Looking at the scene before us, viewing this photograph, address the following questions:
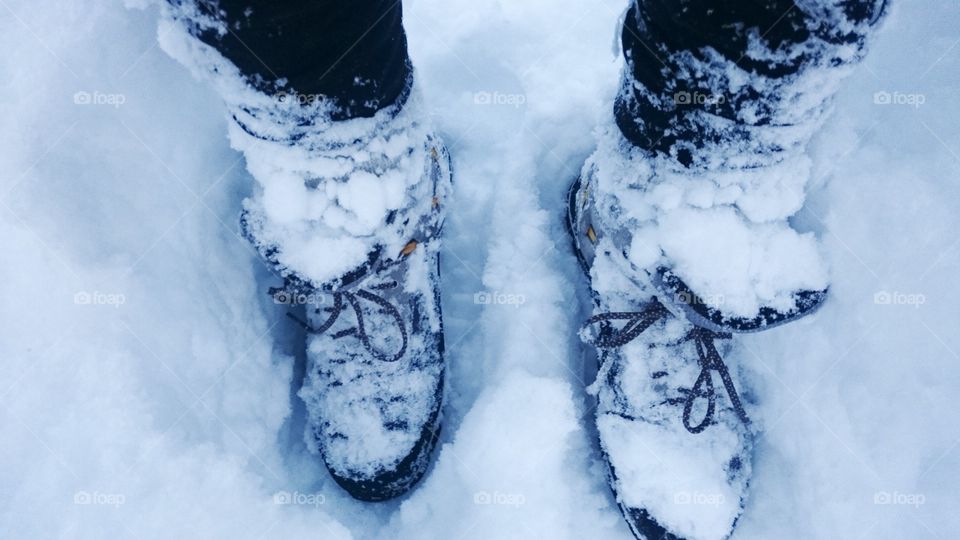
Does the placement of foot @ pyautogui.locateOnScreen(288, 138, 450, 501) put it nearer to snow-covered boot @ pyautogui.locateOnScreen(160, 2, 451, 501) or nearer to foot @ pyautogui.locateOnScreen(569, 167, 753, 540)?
snow-covered boot @ pyautogui.locateOnScreen(160, 2, 451, 501)

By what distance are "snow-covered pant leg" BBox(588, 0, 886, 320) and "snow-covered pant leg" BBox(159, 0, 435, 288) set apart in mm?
306

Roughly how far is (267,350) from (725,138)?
2.89 ft

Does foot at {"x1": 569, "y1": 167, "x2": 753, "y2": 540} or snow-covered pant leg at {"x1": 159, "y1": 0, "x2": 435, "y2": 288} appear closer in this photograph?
snow-covered pant leg at {"x1": 159, "y1": 0, "x2": 435, "y2": 288}

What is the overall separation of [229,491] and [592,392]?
2.16 feet

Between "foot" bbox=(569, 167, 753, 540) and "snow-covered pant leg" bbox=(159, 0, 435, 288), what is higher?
"snow-covered pant leg" bbox=(159, 0, 435, 288)

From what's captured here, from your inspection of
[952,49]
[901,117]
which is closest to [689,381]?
[901,117]

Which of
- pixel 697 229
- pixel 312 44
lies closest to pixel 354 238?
pixel 312 44

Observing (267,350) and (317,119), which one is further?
(267,350)

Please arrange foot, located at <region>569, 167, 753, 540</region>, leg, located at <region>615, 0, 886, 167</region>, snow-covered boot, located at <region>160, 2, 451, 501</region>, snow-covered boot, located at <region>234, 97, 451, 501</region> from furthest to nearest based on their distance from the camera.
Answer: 1. foot, located at <region>569, 167, 753, 540</region>
2. snow-covered boot, located at <region>234, 97, 451, 501</region>
3. snow-covered boot, located at <region>160, 2, 451, 501</region>
4. leg, located at <region>615, 0, 886, 167</region>

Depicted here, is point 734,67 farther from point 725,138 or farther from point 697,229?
point 697,229

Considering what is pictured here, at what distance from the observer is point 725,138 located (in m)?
0.75

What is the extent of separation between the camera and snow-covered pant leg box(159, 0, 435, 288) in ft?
2.17

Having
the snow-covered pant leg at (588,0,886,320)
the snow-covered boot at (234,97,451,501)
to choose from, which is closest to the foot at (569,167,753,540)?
the snow-covered pant leg at (588,0,886,320)

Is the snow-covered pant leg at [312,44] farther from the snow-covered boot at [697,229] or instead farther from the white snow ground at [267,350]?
the white snow ground at [267,350]
